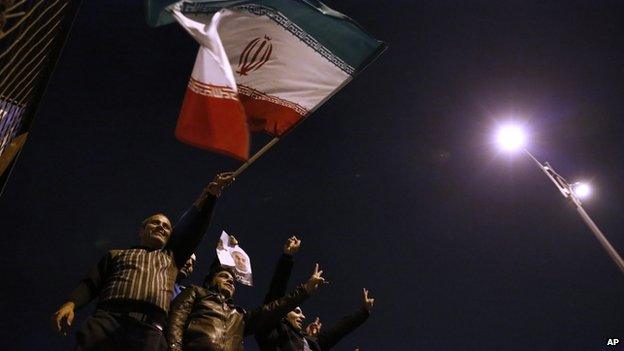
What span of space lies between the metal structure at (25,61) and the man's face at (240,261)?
388 cm

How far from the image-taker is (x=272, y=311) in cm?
564

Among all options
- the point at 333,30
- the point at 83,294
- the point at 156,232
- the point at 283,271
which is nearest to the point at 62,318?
the point at 83,294

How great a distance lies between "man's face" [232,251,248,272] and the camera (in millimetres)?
7273

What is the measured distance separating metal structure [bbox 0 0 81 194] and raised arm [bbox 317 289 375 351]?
16.7ft

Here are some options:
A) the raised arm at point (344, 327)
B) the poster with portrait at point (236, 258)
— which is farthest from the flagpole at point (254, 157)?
the raised arm at point (344, 327)

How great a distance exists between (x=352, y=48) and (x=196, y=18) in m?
2.02

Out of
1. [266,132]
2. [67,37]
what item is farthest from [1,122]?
[266,132]

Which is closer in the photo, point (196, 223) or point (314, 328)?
point (196, 223)

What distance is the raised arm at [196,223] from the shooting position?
4.74 meters

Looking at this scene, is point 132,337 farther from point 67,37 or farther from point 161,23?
point 161,23

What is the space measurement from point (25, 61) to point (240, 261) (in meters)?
4.31

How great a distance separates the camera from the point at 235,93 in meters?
4.96

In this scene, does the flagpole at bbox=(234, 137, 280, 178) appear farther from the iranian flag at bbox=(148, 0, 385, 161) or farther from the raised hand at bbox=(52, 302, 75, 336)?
the raised hand at bbox=(52, 302, 75, 336)

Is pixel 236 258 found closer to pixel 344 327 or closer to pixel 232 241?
pixel 232 241
